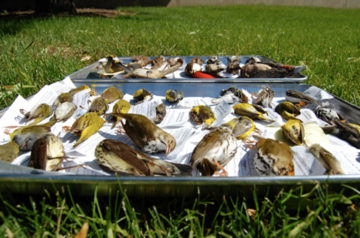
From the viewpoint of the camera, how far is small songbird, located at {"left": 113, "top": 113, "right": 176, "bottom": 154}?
3.16 ft

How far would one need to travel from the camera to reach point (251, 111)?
1257 mm

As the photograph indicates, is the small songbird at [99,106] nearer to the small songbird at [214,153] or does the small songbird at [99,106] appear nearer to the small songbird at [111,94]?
the small songbird at [111,94]

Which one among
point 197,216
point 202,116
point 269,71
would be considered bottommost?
point 197,216

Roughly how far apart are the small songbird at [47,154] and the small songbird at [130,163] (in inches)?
5.7

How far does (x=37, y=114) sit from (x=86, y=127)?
0.32m

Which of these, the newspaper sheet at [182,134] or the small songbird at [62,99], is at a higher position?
the small songbird at [62,99]

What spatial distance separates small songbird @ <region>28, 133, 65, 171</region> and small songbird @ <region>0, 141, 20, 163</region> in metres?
0.13

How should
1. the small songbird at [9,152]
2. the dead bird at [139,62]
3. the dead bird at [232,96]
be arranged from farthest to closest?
the dead bird at [139,62], the dead bird at [232,96], the small songbird at [9,152]

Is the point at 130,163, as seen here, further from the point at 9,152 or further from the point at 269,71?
the point at 269,71

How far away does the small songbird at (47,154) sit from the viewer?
0.80 metres

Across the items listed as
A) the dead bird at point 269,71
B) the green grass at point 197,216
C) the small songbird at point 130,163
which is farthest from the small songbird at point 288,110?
the small songbird at point 130,163

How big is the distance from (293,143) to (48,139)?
0.94 m

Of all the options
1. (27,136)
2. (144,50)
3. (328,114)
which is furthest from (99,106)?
(144,50)

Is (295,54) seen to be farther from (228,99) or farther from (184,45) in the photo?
(228,99)
